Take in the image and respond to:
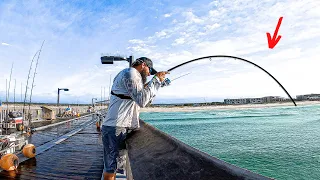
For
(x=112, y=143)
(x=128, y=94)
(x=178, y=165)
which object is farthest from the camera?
(x=112, y=143)

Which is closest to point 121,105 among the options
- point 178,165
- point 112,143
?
point 112,143

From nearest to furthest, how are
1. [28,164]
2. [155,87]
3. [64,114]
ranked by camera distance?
1. [155,87]
2. [28,164]
3. [64,114]

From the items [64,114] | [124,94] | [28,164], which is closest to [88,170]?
[28,164]

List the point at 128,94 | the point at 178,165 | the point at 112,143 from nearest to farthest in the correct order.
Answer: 1. the point at 178,165
2. the point at 128,94
3. the point at 112,143

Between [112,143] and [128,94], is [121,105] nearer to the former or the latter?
[128,94]

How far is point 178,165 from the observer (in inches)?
55.4

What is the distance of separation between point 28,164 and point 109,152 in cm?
404

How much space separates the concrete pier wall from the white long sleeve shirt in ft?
1.60

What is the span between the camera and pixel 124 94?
7.68ft

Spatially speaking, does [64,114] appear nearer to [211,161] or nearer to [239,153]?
[239,153]

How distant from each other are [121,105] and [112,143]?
1.45 ft

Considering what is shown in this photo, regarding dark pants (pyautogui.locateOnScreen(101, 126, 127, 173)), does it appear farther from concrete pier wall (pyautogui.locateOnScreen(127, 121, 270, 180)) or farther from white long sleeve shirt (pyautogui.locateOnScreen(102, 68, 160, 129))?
concrete pier wall (pyautogui.locateOnScreen(127, 121, 270, 180))

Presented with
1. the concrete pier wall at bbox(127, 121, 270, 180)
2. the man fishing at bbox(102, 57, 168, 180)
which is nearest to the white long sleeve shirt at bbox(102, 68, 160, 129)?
the man fishing at bbox(102, 57, 168, 180)

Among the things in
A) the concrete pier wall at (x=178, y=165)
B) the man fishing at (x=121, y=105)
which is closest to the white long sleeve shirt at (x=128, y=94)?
the man fishing at (x=121, y=105)
